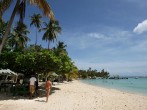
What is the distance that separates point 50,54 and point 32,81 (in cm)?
407

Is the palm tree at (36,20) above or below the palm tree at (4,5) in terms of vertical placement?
above

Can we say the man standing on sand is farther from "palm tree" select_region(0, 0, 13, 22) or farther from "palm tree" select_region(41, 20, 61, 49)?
"palm tree" select_region(41, 20, 61, 49)

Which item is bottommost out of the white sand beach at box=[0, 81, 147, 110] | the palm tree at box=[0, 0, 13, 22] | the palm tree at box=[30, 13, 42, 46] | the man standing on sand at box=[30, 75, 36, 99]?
the white sand beach at box=[0, 81, 147, 110]

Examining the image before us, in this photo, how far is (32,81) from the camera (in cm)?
1642

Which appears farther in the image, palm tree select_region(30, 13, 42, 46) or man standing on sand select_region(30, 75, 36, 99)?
palm tree select_region(30, 13, 42, 46)

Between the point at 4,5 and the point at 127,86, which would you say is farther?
the point at 127,86

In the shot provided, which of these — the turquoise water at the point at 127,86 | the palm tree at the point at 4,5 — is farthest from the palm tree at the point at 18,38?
the palm tree at the point at 4,5

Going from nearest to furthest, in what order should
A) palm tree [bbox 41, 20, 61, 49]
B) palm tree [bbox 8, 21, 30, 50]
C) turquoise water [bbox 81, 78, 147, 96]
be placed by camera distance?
turquoise water [bbox 81, 78, 147, 96], palm tree [bbox 8, 21, 30, 50], palm tree [bbox 41, 20, 61, 49]

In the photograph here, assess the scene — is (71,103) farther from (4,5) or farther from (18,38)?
(18,38)

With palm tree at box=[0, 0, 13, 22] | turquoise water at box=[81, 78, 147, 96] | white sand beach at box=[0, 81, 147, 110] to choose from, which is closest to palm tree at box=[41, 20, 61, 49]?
turquoise water at box=[81, 78, 147, 96]

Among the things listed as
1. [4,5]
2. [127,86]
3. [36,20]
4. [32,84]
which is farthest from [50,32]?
[4,5]

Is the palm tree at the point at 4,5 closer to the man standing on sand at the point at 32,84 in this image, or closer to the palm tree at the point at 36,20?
the man standing on sand at the point at 32,84

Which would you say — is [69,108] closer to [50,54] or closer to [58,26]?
[50,54]

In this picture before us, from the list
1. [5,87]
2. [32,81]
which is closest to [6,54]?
[5,87]
